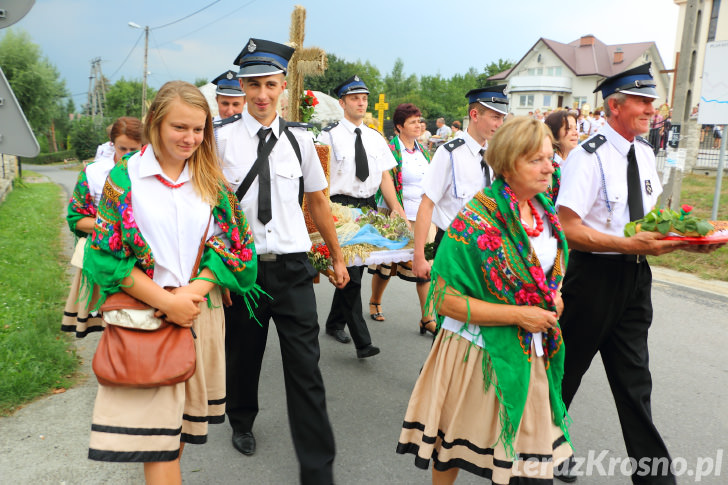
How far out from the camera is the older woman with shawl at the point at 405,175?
6.08m

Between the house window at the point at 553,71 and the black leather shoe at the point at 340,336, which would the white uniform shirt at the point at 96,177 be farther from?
the house window at the point at 553,71

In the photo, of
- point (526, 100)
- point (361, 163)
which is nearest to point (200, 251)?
point (361, 163)

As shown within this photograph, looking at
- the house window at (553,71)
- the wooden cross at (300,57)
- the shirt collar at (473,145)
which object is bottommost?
the shirt collar at (473,145)

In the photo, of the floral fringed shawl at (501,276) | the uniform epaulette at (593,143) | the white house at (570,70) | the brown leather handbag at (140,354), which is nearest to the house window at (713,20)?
the white house at (570,70)

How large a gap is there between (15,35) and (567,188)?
36.9 m

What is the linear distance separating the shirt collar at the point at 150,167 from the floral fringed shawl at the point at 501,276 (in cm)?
122

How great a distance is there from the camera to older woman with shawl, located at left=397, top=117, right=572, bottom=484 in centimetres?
246

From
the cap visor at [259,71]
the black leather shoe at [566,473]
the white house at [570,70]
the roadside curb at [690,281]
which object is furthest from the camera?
the white house at [570,70]

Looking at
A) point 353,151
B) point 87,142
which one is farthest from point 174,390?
point 87,142

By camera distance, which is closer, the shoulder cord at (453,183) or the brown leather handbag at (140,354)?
the brown leather handbag at (140,354)

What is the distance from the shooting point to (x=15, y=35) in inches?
1265

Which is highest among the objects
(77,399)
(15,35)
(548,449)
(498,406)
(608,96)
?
(15,35)

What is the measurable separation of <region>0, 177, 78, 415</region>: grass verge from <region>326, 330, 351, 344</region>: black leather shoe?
2362 mm

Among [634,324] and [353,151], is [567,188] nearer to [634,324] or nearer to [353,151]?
[634,324]
